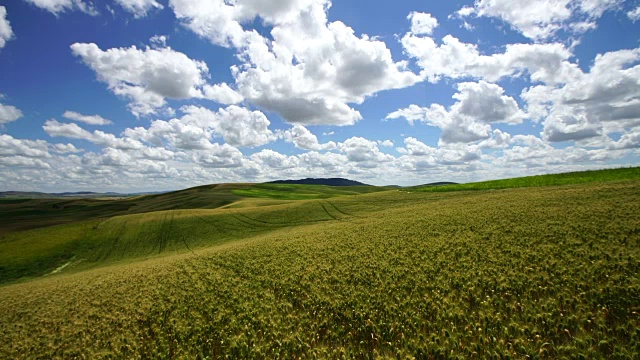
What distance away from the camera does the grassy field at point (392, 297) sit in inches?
416

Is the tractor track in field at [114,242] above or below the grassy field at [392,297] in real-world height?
below

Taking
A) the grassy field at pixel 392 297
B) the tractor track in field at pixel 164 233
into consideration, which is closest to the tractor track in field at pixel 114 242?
the tractor track in field at pixel 164 233

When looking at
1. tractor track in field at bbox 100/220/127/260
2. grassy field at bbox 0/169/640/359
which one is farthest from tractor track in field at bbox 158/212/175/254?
grassy field at bbox 0/169/640/359

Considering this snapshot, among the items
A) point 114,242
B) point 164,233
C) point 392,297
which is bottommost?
point 114,242

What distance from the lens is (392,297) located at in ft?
47.5

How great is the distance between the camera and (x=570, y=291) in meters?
12.0

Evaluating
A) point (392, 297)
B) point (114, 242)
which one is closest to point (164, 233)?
point (114, 242)

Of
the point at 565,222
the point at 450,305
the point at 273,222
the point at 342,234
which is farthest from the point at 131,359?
the point at 273,222

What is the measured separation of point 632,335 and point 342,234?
2353 centimetres

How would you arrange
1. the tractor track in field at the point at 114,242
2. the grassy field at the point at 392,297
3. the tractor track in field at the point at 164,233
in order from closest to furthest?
the grassy field at the point at 392,297 → the tractor track in field at the point at 114,242 → the tractor track in field at the point at 164,233

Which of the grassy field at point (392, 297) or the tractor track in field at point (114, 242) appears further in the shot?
the tractor track in field at point (114, 242)

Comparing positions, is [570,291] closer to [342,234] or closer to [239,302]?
[239,302]

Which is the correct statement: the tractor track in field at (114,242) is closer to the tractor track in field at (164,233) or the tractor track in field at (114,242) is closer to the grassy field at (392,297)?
the tractor track in field at (164,233)

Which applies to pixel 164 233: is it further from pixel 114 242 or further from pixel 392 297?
pixel 392 297
